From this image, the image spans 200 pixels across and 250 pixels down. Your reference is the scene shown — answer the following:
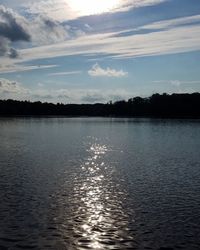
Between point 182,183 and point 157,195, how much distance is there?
4.60 m

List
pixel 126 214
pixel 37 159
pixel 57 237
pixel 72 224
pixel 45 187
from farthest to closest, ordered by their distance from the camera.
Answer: pixel 37 159 < pixel 45 187 < pixel 126 214 < pixel 72 224 < pixel 57 237

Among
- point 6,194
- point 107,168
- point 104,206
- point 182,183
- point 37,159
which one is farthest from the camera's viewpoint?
point 37,159

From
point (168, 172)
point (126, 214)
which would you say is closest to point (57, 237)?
point (126, 214)

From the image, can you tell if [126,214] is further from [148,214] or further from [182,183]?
[182,183]

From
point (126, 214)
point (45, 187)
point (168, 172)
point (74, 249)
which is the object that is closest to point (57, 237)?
point (74, 249)

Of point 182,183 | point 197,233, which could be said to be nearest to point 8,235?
point 197,233

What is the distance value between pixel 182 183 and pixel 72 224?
41.8 feet

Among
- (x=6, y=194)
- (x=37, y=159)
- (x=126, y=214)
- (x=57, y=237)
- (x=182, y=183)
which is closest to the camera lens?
(x=57, y=237)

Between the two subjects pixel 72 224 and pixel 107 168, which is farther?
pixel 107 168

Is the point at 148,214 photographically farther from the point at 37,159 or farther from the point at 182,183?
the point at 37,159

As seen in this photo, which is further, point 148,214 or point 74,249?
point 148,214

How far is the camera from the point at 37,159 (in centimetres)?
4444

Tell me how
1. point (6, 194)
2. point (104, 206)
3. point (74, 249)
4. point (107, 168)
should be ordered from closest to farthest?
1. point (74, 249)
2. point (104, 206)
3. point (6, 194)
4. point (107, 168)

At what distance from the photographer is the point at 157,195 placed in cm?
2570
